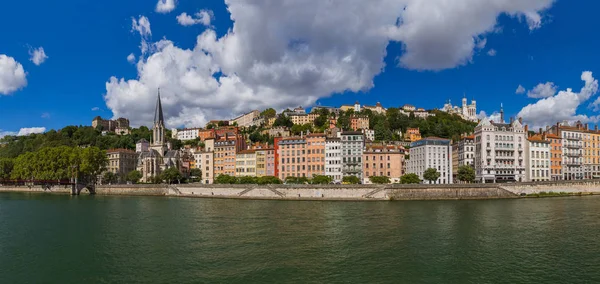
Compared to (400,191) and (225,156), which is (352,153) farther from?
(225,156)

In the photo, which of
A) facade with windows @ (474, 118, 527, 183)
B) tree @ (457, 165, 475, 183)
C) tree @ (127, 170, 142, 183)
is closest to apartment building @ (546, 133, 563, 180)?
facade with windows @ (474, 118, 527, 183)

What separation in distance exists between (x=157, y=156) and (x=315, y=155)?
47798mm

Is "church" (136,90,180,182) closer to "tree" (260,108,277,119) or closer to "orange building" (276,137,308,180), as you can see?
"orange building" (276,137,308,180)

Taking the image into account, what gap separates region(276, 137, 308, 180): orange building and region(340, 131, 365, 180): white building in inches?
298

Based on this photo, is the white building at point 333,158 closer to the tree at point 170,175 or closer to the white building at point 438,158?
the white building at point 438,158

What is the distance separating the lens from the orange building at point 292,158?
7806 cm

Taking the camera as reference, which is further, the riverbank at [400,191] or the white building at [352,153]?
the white building at [352,153]

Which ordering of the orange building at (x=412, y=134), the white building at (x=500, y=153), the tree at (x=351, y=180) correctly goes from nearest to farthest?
the tree at (x=351, y=180)
the white building at (x=500, y=153)
the orange building at (x=412, y=134)

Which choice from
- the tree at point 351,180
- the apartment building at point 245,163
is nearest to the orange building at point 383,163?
the tree at point 351,180

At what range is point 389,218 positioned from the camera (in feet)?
128

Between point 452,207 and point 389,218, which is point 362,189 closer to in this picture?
point 452,207

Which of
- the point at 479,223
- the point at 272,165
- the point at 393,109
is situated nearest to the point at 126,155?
the point at 272,165

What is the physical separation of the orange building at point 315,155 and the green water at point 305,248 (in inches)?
1315

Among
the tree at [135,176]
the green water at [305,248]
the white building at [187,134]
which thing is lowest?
the green water at [305,248]
